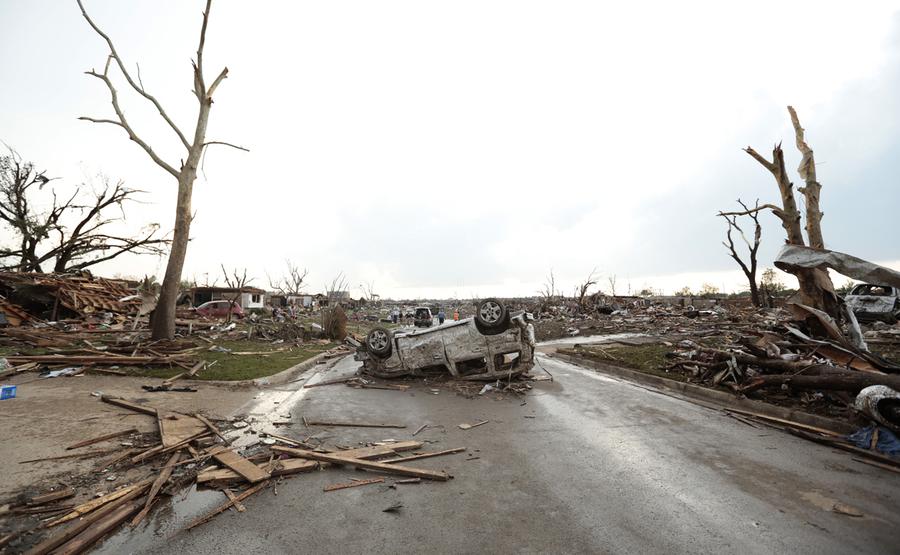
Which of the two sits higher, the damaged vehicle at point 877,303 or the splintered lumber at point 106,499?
the damaged vehicle at point 877,303

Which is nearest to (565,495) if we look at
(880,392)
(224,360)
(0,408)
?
(880,392)

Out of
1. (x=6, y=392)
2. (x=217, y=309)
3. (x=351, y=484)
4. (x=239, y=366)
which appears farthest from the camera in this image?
→ (x=217, y=309)

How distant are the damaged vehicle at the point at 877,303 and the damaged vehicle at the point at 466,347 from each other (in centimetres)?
1737

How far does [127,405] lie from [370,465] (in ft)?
17.2

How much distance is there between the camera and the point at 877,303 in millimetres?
18391

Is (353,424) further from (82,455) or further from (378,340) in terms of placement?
(378,340)

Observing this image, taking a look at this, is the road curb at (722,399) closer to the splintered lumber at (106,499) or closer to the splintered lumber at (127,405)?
the splintered lumber at (106,499)

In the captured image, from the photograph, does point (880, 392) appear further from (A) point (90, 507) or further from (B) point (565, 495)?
(A) point (90, 507)

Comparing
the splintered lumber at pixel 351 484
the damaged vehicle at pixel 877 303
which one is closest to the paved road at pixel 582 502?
the splintered lumber at pixel 351 484

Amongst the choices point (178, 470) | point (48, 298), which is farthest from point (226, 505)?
point (48, 298)

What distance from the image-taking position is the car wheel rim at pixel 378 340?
10.9 metres

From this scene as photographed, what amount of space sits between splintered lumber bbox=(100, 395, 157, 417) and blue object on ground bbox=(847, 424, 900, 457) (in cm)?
1031

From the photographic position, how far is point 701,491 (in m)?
4.07

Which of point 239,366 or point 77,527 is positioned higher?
point 239,366
